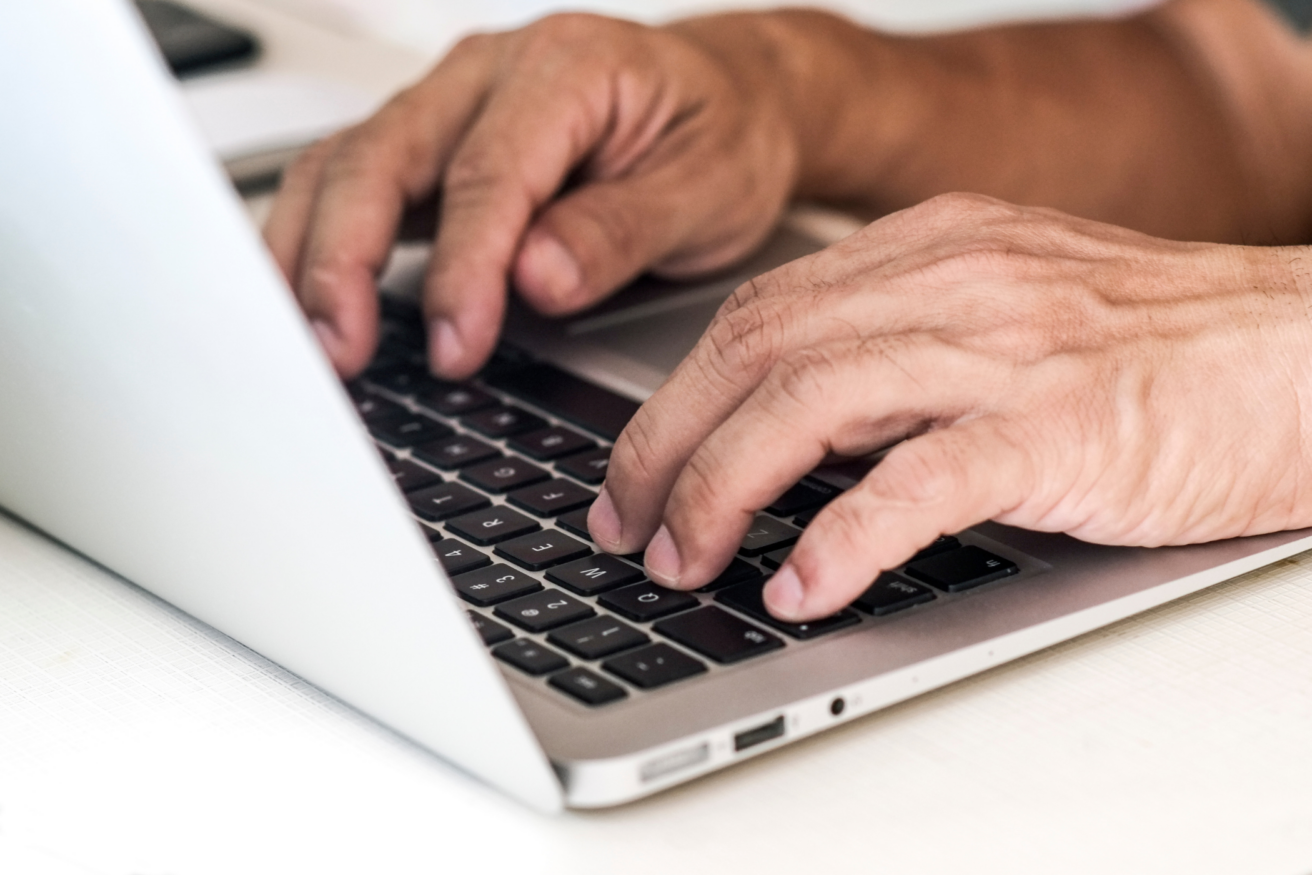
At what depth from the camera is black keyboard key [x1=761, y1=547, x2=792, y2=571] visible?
0.51 metres

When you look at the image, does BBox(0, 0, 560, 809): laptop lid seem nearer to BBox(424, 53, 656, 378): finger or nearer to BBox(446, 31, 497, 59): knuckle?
BBox(424, 53, 656, 378): finger

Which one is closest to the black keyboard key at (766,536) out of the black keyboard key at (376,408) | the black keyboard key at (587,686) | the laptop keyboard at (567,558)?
the laptop keyboard at (567,558)

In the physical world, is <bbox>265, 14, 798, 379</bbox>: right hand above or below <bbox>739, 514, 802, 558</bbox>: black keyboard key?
above

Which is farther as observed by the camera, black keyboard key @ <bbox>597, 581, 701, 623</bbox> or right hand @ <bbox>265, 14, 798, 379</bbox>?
right hand @ <bbox>265, 14, 798, 379</bbox>

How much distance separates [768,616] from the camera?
47 cm

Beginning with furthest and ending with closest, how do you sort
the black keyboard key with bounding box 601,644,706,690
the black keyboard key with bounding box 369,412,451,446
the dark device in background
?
the dark device in background, the black keyboard key with bounding box 369,412,451,446, the black keyboard key with bounding box 601,644,706,690

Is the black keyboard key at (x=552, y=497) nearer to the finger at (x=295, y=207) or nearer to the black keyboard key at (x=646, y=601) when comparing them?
the black keyboard key at (x=646, y=601)

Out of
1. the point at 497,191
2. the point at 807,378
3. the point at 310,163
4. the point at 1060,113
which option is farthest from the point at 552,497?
the point at 1060,113

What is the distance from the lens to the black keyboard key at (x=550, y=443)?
62 centimetres

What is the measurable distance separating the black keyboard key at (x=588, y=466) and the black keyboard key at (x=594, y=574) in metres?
0.08

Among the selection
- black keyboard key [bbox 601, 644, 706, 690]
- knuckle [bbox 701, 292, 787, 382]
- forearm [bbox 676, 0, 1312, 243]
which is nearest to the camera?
black keyboard key [bbox 601, 644, 706, 690]

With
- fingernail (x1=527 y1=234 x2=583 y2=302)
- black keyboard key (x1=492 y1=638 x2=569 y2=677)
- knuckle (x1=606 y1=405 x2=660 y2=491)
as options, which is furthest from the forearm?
black keyboard key (x1=492 y1=638 x2=569 y2=677)

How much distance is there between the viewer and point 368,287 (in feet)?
2.44

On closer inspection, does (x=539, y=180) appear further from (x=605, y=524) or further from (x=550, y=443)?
(x=605, y=524)
